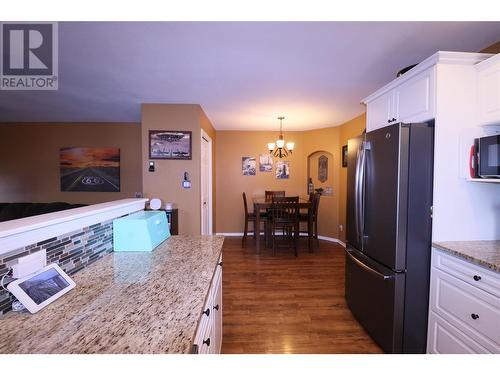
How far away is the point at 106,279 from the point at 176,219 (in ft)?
7.79

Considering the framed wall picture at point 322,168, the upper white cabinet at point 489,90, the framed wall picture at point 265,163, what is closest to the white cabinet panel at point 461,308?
the upper white cabinet at point 489,90

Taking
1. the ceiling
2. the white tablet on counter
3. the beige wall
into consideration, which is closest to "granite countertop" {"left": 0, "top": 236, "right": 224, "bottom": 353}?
the white tablet on counter

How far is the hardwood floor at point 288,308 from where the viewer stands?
6.22ft

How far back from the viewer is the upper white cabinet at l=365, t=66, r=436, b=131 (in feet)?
5.41

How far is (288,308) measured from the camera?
7.91 feet

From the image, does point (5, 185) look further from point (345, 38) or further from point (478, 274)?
point (478, 274)

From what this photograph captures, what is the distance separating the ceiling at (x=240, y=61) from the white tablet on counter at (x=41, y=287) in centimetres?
161

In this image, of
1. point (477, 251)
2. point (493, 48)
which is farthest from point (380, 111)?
point (477, 251)

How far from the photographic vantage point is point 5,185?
4750mm

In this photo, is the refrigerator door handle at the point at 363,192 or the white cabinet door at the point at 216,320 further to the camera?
the refrigerator door handle at the point at 363,192

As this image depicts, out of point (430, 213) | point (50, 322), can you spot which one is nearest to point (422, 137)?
point (430, 213)

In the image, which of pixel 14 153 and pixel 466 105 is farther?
pixel 14 153

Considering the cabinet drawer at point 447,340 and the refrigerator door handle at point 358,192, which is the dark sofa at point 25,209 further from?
the cabinet drawer at point 447,340

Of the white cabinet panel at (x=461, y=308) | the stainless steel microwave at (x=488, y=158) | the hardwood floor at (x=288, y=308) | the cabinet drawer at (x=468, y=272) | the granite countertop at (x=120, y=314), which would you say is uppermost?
the stainless steel microwave at (x=488, y=158)
